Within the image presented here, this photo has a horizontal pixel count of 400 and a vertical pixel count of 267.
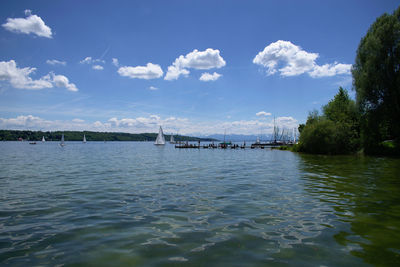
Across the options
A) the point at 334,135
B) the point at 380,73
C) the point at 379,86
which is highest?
the point at 380,73

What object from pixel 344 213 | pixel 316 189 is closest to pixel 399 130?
pixel 316 189

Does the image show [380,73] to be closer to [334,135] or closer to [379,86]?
[379,86]

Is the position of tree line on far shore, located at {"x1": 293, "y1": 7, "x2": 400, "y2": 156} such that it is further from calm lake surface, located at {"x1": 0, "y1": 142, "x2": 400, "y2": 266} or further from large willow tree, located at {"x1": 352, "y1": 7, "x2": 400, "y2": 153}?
calm lake surface, located at {"x1": 0, "y1": 142, "x2": 400, "y2": 266}

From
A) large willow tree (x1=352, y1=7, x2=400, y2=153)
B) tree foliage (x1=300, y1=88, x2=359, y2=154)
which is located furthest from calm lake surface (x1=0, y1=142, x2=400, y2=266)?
tree foliage (x1=300, y1=88, x2=359, y2=154)

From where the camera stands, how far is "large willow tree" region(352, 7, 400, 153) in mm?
40625

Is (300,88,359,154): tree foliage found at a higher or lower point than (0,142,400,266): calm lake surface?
higher

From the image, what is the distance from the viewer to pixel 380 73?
4100 cm

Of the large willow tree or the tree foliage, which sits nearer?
the large willow tree

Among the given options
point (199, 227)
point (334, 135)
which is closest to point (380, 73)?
point (334, 135)

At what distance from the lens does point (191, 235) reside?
789cm

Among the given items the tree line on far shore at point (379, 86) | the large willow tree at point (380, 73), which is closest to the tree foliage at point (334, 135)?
the tree line on far shore at point (379, 86)

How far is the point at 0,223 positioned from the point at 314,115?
80.1m

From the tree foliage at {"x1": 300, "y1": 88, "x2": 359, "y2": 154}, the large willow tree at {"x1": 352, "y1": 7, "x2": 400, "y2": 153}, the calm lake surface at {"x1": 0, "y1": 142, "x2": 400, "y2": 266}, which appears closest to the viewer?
the calm lake surface at {"x1": 0, "y1": 142, "x2": 400, "y2": 266}

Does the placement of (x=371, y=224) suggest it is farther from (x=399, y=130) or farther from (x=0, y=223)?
(x=399, y=130)
